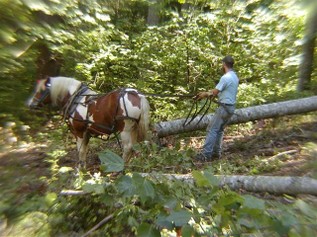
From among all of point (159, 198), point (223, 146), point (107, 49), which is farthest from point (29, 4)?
point (107, 49)

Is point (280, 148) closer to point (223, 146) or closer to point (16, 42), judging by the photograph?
point (223, 146)

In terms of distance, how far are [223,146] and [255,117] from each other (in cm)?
94

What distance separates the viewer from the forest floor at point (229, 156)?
2164 millimetres

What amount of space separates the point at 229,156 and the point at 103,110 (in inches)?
104

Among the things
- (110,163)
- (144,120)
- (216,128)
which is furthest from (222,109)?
(110,163)

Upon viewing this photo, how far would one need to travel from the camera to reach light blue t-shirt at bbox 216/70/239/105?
6.20 meters

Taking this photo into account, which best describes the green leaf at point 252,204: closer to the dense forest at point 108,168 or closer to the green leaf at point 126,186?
the dense forest at point 108,168

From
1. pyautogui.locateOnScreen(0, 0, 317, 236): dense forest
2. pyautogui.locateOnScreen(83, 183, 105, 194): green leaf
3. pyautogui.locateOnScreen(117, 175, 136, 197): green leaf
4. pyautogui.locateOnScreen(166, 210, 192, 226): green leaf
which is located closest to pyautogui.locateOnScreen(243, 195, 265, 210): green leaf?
pyautogui.locateOnScreen(0, 0, 317, 236): dense forest

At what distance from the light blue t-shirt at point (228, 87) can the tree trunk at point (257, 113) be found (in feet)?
2.95

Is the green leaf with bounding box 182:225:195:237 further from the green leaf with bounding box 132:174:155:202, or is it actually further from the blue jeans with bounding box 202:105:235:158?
the blue jeans with bounding box 202:105:235:158

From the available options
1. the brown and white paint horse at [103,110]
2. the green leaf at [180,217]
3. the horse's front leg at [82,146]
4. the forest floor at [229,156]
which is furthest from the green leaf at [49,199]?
the horse's front leg at [82,146]

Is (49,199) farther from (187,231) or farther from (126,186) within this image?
(187,231)

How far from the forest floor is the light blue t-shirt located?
3.73ft

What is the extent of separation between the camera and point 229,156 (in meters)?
6.61
